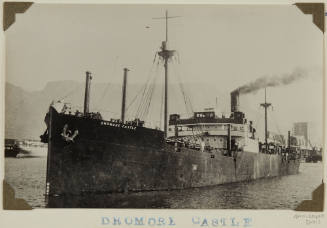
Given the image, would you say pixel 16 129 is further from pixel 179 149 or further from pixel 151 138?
pixel 179 149

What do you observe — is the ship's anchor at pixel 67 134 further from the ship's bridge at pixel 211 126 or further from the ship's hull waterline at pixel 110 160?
the ship's bridge at pixel 211 126

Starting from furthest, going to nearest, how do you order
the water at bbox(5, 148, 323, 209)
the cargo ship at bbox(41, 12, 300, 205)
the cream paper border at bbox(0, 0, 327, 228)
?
the cargo ship at bbox(41, 12, 300, 205)
the water at bbox(5, 148, 323, 209)
the cream paper border at bbox(0, 0, 327, 228)

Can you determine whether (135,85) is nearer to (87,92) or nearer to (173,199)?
(87,92)

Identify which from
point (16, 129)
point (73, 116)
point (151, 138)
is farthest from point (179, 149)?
point (16, 129)
